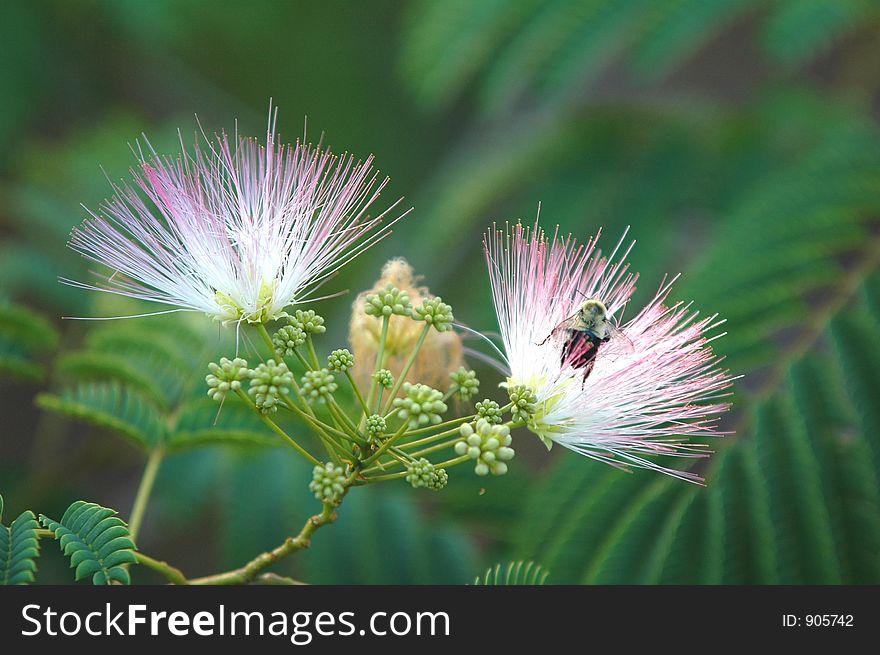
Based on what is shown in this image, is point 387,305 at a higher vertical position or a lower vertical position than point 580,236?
lower

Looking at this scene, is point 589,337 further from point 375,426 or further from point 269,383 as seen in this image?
point 269,383

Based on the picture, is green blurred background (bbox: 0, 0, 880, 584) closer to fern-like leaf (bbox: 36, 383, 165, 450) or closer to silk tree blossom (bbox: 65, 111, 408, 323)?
fern-like leaf (bbox: 36, 383, 165, 450)

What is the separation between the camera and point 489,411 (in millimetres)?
1819

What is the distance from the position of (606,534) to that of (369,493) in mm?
964

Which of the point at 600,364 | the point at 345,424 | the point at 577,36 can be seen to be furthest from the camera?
the point at 577,36

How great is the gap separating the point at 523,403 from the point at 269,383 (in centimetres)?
55

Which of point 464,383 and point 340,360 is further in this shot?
point 464,383

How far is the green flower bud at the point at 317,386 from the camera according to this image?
1764 millimetres

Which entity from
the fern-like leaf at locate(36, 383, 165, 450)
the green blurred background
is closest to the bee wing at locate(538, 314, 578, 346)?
the green blurred background

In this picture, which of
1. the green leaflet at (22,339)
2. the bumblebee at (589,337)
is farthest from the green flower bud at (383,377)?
the green leaflet at (22,339)

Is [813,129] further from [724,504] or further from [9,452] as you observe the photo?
[9,452]

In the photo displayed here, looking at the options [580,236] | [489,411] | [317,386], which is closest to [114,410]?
[317,386]

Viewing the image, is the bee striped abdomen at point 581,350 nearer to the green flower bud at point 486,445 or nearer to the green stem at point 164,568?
the green flower bud at point 486,445

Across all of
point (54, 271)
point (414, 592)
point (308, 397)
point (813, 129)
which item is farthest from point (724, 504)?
point (54, 271)
